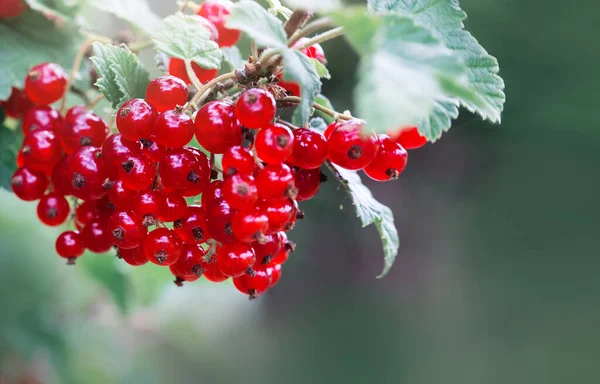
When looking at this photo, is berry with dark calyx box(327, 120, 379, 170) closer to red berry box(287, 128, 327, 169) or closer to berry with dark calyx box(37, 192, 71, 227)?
red berry box(287, 128, 327, 169)

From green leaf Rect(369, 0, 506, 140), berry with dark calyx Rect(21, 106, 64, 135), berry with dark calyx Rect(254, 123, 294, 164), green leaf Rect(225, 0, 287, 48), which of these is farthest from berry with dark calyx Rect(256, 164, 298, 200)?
berry with dark calyx Rect(21, 106, 64, 135)

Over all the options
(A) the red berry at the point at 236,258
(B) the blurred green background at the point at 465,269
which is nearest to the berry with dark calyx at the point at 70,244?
(A) the red berry at the point at 236,258

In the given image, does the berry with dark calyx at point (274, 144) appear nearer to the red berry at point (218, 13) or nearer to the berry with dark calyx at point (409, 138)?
the berry with dark calyx at point (409, 138)

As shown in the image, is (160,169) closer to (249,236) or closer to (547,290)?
(249,236)

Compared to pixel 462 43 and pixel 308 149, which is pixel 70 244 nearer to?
pixel 308 149

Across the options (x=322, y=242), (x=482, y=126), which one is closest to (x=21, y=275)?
(x=322, y=242)

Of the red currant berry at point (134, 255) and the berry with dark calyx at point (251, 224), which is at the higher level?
the berry with dark calyx at point (251, 224)
